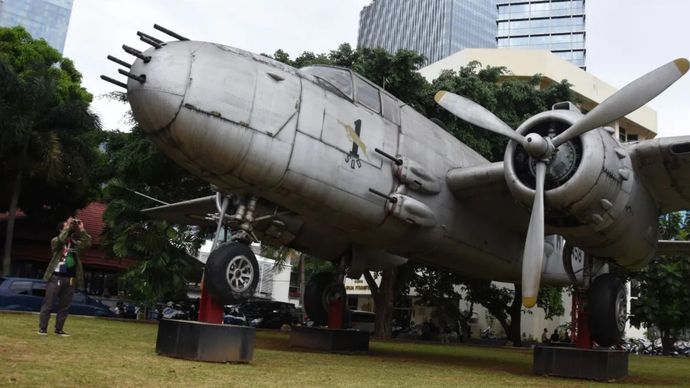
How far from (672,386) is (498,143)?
525 inches

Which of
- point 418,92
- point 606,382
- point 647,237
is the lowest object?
point 606,382

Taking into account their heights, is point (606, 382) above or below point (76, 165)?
below

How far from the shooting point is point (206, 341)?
28.7 feet

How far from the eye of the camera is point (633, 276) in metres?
29.4

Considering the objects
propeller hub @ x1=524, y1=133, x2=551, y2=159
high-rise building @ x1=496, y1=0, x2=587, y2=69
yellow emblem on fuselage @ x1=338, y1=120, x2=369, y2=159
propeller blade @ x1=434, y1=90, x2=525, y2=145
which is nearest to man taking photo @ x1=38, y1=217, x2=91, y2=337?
yellow emblem on fuselage @ x1=338, y1=120, x2=369, y2=159

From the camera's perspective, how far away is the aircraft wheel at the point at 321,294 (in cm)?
1491


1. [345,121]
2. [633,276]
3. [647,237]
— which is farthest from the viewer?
[633,276]

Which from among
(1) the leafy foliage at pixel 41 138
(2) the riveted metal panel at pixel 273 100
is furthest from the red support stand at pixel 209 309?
(1) the leafy foliage at pixel 41 138

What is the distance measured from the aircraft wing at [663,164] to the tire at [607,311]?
6.67ft

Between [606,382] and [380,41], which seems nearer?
[606,382]

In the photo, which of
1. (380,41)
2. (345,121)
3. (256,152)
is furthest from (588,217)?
(380,41)

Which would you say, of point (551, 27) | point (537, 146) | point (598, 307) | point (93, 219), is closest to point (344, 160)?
point (537, 146)

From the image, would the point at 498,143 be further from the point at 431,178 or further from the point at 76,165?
the point at 76,165

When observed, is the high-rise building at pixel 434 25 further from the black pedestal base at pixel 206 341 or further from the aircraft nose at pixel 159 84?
the black pedestal base at pixel 206 341
